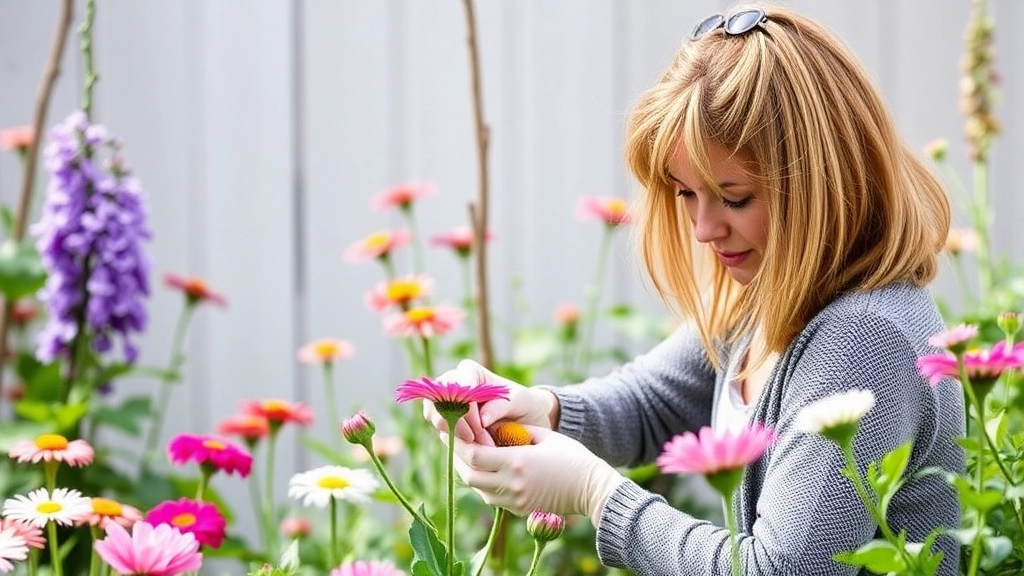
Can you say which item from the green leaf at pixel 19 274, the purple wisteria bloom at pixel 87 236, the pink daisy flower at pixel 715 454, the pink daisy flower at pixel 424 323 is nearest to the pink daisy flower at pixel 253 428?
the pink daisy flower at pixel 424 323

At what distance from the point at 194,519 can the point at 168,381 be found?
104 centimetres

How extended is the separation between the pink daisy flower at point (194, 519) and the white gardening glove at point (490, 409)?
0.59ft

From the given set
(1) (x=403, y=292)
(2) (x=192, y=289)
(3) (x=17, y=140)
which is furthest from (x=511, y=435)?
(3) (x=17, y=140)

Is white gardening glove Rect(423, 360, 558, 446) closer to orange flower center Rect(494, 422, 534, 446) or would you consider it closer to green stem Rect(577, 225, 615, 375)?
orange flower center Rect(494, 422, 534, 446)

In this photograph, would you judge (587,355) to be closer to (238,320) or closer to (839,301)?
(238,320)

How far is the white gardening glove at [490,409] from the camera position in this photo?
0.95 meters

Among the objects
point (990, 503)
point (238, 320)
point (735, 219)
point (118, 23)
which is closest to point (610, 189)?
point (238, 320)

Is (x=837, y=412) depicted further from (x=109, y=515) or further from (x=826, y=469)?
(x=109, y=515)

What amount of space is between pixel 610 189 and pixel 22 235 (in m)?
0.89

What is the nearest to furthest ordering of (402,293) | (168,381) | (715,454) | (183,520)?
1. (715,454)
2. (183,520)
3. (402,293)
4. (168,381)

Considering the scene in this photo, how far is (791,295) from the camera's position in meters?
0.93

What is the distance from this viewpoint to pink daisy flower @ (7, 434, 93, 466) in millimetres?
911

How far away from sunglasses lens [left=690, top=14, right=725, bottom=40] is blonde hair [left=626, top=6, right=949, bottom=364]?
2cm

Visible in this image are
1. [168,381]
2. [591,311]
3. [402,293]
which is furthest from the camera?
[168,381]
